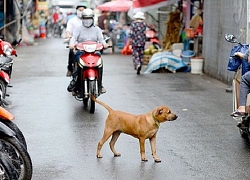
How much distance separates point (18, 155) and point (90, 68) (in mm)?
5289

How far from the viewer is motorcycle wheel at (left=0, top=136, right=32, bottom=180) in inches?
238

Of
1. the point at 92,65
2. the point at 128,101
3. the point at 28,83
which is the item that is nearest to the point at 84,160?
the point at 92,65

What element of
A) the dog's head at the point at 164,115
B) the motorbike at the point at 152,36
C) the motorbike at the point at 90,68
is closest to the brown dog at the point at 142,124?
the dog's head at the point at 164,115

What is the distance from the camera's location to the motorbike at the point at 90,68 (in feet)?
36.9

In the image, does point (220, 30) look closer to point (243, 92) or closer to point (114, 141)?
point (243, 92)

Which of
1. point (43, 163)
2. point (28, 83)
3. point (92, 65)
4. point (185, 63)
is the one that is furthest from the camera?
point (185, 63)

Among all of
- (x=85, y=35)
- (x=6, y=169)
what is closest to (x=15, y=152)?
(x=6, y=169)

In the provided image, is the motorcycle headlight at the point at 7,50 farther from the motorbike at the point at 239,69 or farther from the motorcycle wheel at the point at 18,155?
the motorcycle wheel at the point at 18,155

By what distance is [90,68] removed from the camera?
446 inches

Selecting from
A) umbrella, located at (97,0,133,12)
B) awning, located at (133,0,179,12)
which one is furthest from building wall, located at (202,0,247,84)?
umbrella, located at (97,0,133,12)

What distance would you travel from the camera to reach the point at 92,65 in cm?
1130

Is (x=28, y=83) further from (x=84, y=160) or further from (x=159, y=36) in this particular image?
(x=159, y=36)

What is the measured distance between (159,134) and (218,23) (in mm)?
7714

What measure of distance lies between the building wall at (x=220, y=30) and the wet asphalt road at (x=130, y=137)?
1.28 ft
